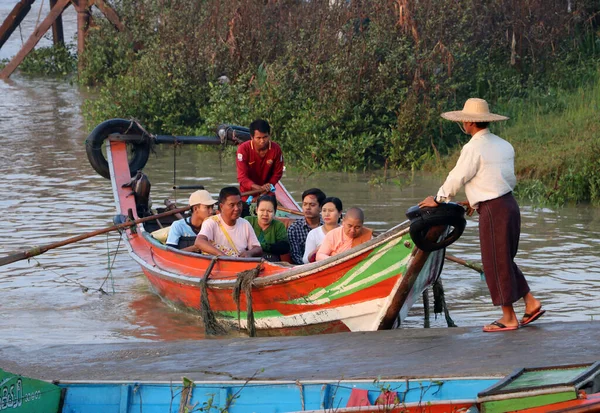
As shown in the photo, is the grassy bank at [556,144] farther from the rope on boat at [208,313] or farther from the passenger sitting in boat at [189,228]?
the rope on boat at [208,313]

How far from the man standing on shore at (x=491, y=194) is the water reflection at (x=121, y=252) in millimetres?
2592

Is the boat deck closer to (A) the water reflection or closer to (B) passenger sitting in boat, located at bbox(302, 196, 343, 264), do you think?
(B) passenger sitting in boat, located at bbox(302, 196, 343, 264)

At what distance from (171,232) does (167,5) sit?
37.0 ft

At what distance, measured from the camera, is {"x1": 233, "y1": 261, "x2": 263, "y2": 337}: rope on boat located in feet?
25.1

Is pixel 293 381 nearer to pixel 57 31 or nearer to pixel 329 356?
pixel 329 356

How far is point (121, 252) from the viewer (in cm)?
1170

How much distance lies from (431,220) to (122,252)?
6.25 meters

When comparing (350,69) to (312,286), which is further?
(350,69)

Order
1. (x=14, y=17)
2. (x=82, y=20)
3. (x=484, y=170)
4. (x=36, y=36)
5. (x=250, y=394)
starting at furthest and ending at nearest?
(x=14, y=17) → (x=36, y=36) → (x=82, y=20) → (x=484, y=170) → (x=250, y=394)

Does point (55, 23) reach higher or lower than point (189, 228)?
higher

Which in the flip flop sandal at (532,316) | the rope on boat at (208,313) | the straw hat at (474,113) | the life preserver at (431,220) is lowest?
the rope on boat at (208,313)

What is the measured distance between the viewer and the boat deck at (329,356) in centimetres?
546

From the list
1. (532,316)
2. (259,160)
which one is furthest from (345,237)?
(259,160)

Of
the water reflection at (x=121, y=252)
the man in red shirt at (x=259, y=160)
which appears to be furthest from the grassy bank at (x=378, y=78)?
the man in red shirt at (x=259, y=160)
